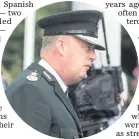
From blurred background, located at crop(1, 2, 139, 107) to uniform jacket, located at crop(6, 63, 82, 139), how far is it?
0.38ft

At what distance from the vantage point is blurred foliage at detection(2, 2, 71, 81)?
241 cm

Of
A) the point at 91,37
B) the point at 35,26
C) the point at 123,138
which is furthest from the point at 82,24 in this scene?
the point at 123,138

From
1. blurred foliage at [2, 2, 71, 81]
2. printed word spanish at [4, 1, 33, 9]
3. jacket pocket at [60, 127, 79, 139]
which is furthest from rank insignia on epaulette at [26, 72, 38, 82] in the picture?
printed word spanish at [4, 1, 33, 9]

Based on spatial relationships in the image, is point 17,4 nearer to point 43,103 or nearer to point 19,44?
point 19,44

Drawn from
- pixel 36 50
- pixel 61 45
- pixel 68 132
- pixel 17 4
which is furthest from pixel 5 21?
pixel 68 132

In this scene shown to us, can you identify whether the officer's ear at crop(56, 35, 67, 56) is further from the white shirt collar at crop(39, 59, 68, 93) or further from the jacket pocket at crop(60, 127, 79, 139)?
Result: the jacket pocket at crop(60, 127, 79, 139)

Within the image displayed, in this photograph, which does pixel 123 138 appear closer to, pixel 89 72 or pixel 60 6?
pixel 89 72

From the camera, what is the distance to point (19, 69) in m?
2.47

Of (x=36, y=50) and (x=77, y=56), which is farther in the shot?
(x=36, y=50)

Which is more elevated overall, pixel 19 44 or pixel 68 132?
pixel 19 44

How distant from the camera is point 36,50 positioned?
2418mm

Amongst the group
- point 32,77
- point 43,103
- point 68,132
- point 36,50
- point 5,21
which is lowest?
point 68,132

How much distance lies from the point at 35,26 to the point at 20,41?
0.34ft

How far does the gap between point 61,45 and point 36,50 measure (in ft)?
0.56
